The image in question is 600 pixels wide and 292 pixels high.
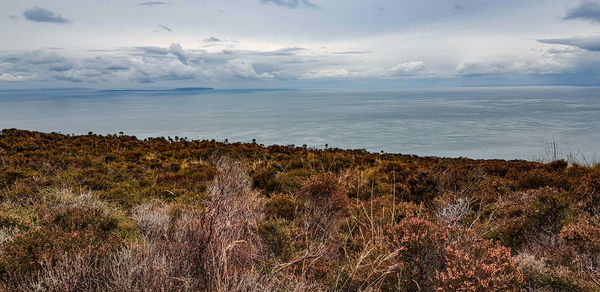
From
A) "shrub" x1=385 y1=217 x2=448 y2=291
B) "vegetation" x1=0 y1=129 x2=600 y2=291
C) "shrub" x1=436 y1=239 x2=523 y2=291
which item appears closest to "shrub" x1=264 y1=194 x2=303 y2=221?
"vegetation" x1=0 y1=129 x2=600 y2=291

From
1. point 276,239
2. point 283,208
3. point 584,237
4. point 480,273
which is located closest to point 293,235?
point 276,239

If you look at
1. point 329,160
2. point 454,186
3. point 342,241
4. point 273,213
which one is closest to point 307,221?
point 342,241

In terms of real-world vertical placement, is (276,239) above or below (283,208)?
above

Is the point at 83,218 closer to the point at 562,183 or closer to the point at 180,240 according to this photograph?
the point at 180,240

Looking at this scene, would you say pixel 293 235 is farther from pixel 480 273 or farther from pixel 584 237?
pixel 584 237

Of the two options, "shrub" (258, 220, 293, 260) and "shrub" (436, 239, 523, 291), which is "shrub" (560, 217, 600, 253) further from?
"shrub" (258, 220, 293, 260)

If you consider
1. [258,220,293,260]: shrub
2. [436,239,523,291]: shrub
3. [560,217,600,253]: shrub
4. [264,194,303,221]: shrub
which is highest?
[436,239,523,291]: shrub

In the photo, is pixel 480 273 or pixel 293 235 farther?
pixel 293 235

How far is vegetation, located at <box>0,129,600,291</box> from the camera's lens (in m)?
3.19

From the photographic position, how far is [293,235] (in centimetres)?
465

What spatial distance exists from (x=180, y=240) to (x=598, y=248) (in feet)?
14.4

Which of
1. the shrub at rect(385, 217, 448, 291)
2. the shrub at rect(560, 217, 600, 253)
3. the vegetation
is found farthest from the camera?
the shrub at rect(560, 217, 600, 253)

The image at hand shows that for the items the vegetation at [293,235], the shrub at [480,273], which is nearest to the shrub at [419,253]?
the vegetation at [293,235]

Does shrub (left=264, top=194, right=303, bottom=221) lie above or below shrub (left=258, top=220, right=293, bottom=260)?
below
